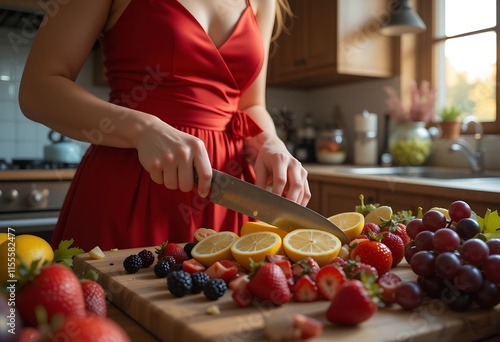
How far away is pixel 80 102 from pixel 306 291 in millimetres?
547

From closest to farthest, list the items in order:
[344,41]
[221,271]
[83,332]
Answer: [83,332], [221,271], [344,41]

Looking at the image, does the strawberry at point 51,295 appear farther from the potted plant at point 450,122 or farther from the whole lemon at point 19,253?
the potted plant at point 450,122

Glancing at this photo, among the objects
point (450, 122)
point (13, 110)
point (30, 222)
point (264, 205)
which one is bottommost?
point (30, 222)

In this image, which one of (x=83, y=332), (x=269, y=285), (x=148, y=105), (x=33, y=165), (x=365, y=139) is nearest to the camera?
(x=83, y=332)

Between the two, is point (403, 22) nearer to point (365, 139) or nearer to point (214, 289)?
point (365, 139)

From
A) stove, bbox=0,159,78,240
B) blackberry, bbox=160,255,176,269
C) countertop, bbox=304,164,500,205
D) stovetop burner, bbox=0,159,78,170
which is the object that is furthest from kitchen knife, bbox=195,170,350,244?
stovetop burner, bbox=0,159,78,170

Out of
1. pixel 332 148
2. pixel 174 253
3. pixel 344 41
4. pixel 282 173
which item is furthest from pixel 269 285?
pixel 332 148

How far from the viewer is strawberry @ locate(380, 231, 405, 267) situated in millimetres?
784

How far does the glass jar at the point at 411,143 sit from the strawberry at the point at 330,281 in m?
2.04

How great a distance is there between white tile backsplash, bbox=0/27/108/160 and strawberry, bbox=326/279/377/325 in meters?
2.59

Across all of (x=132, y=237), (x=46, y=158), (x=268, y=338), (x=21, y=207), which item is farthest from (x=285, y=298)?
(x=46, y=158)

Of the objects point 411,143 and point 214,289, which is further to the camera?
point 411,143

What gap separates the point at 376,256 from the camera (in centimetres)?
71

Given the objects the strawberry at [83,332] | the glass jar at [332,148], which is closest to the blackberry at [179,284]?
the strawberry at [83,332]
